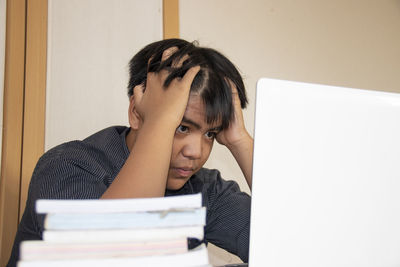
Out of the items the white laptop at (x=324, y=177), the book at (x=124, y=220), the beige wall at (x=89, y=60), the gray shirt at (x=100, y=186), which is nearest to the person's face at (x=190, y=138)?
the gray shirt at (x=100, y=186)

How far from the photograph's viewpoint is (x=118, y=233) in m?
0.28

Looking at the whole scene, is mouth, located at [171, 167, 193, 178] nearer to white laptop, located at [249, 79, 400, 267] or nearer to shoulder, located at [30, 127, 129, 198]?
shoulder, located at [30, 127, 129, 198]

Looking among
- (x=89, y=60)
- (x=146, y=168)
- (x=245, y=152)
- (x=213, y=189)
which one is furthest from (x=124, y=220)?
(x=89, y=60)

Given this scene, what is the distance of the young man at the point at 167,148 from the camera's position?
21.8 inches

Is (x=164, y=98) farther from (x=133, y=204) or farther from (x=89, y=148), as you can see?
(x=133, y=204)

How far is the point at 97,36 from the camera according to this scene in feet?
4.21

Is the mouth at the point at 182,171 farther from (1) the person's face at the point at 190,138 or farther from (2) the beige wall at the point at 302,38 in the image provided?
(2) the beige wall at the point at 302,38

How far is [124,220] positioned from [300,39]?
1641 millimetres

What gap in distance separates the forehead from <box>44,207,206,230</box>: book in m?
0.48

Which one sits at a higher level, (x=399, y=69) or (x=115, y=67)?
(x=399, y=69)

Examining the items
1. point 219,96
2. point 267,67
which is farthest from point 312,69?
point 219,96

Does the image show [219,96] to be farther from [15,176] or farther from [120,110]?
[15,176]

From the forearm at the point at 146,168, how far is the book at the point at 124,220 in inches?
8.7

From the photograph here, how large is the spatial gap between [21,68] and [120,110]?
345 millimetres
